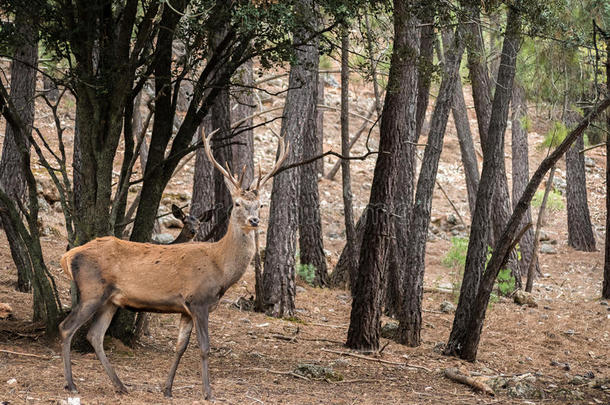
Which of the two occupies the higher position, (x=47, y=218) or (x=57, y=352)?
(x=47, y=218)

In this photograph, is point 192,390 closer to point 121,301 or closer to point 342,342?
point 121,301

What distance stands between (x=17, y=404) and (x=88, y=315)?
41.1 inches

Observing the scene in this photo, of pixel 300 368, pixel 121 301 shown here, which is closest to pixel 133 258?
pixel 121 301

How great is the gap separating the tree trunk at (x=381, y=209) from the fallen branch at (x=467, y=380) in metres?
1.16

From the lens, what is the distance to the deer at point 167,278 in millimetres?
6527

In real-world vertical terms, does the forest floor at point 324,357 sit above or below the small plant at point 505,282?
below

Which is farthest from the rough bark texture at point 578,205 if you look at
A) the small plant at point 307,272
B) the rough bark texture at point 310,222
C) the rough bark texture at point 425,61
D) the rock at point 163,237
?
the rock at point 163,237

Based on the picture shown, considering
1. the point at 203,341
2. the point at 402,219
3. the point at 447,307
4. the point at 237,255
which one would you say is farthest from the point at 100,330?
the point at 447,307

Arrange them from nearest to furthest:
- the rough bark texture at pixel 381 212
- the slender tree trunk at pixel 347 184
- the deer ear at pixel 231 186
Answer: the deer ear at pixel 231 186
the rough bark texture at pixel 381 212
the slender tree trunk at pixel 347 184

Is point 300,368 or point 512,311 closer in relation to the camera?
point 300,368

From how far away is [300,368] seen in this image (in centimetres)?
829

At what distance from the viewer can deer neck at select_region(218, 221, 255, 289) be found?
6.65 meters

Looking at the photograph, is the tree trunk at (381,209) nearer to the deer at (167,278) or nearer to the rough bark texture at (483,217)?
the rough bark texture at (483,217)

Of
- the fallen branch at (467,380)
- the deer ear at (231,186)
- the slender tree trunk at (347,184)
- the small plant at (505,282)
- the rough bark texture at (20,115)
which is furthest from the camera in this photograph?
the small plant at (505,282)
